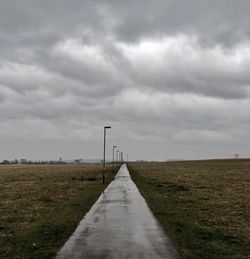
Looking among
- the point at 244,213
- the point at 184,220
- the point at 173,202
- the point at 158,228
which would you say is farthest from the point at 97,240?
the point at 173,202

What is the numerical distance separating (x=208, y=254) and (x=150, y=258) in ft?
6.81

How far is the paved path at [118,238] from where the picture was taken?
1192 centimetres

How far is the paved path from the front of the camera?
11.9 metres

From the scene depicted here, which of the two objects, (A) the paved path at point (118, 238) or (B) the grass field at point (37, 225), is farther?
(B) the grass field at point (37, 225)

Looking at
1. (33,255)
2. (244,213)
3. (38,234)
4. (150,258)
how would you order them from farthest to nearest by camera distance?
1. (244,213)
2. (38,234)
3. (33,255)
4. (150,258)

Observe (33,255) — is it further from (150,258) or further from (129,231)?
(129,231)

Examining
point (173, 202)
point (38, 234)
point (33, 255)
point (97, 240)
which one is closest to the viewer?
point (33, 255)

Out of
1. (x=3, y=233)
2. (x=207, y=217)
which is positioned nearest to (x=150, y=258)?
(x=3, y=233)

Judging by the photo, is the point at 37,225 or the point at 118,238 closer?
the point at 118,238

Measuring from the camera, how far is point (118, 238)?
1438cm

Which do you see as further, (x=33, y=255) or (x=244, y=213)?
(x=244, y=213)

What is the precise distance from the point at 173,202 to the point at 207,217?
7.36 metres

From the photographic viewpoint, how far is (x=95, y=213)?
71.0ft

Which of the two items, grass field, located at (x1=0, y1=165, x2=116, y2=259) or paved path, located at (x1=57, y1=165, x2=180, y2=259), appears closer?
paved path, located at (x1=57, y1=165, x2=180, y2=259)
